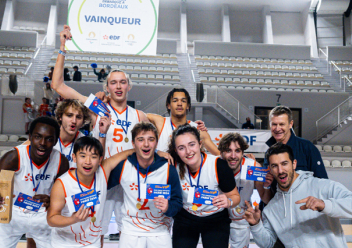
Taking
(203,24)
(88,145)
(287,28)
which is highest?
(203,24)

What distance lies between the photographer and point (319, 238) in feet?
8.46

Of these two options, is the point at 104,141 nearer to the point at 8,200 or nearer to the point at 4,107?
the point at 8,200

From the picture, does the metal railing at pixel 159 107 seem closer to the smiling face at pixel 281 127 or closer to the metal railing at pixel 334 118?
the metal railing at pixel 334 118

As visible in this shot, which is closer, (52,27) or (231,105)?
(231,105)

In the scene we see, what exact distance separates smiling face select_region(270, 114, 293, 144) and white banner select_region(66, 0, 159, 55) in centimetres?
375

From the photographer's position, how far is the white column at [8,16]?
59.4ft

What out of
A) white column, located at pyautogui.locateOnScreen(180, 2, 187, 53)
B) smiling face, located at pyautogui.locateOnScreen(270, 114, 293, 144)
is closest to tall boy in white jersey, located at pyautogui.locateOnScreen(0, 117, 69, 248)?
smiling face, located at pyautogui.locateOnScreen(270, 114, 293, 144)

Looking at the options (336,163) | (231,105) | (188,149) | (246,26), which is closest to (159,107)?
(231,105)

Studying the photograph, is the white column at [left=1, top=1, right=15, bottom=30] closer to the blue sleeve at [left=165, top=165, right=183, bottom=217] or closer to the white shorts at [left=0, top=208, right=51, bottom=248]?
the white shorts at [left=0, top=208, right=51, bottom=248]

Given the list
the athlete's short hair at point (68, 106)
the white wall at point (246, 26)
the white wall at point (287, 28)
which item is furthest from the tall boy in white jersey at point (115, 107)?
the white wall at point (287, 28)

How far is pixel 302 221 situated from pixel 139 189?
4.60ft

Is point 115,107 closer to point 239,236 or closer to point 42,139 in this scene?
point 42,139

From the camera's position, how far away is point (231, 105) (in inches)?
483

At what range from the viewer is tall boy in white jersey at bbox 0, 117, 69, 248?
8.77 feet
